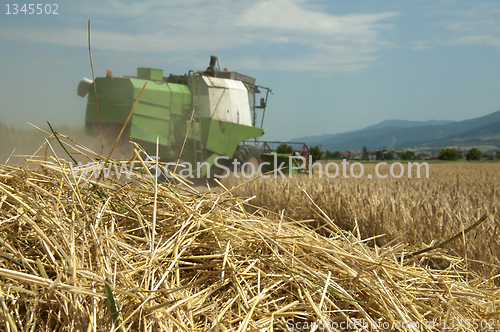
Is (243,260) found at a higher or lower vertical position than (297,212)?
higher

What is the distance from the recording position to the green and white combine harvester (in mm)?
8289

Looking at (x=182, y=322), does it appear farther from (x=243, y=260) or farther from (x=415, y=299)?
(x=415, y=299)

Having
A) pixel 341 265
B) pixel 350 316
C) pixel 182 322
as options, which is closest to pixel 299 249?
pixel 341 265

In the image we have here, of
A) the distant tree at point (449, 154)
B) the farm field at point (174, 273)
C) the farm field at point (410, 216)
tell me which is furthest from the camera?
the distant tree at point (449, 154)

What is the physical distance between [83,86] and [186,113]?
8.98ft

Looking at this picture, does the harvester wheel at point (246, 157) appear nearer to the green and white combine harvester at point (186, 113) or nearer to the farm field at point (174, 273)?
the green and white combine harvester at point (186, 113)

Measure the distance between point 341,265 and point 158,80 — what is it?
8547 mm

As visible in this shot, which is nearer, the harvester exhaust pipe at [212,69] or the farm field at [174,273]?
the farm field at [174,273]

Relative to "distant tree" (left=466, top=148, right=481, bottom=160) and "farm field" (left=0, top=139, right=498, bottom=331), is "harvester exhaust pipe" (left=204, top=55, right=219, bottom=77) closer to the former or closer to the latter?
"farm field" (left=0, top=139, right=498, bottom=331)

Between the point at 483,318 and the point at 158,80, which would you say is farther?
the point at 158,80

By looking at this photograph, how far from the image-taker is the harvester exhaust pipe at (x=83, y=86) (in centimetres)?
861

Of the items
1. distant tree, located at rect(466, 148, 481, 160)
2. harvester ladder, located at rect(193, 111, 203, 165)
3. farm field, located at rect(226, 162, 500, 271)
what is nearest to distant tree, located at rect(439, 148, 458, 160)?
distant tree, located at rect(466, 148, 481, 160)

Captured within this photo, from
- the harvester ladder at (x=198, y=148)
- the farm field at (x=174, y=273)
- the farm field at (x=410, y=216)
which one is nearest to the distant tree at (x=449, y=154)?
the harvester ladder at (x=198, y=148)

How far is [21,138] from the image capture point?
875 cm
